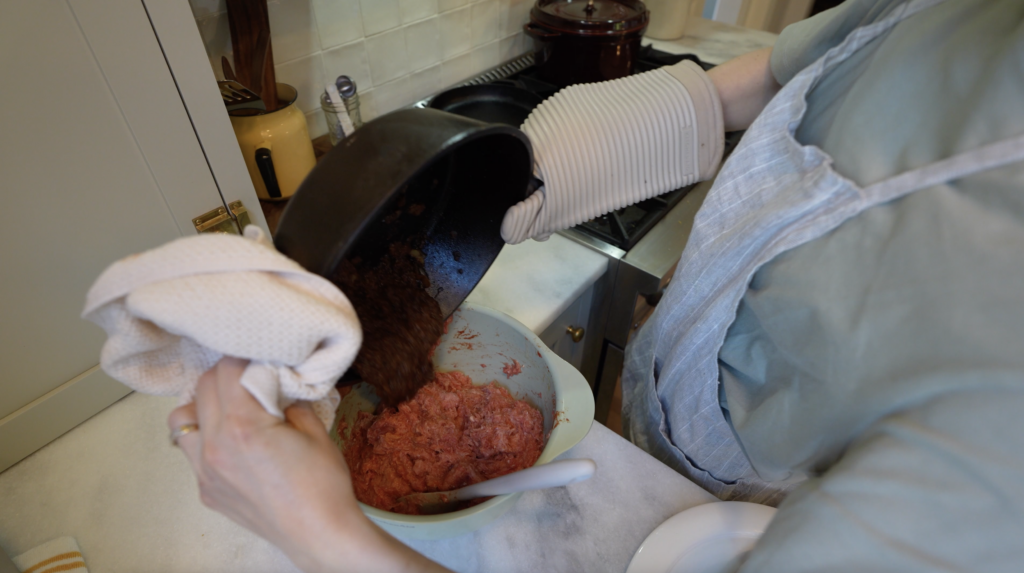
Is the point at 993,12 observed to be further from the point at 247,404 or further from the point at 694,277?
the point at 247,404

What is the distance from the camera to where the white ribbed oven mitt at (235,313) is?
302mm

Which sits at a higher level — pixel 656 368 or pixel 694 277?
pixel 694 277

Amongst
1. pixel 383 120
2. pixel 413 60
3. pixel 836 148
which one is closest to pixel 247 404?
pixel 383 120

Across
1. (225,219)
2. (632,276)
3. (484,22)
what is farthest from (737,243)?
(484,22)

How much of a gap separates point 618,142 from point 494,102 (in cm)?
44

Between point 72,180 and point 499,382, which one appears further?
point 499,382

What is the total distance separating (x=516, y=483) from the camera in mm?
459

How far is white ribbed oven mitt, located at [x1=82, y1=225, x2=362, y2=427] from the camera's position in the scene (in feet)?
0.99

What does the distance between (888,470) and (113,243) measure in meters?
0.73

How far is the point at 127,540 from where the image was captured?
55cm

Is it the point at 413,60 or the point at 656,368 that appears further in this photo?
the point at 413,60

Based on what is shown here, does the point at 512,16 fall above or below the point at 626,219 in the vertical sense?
above

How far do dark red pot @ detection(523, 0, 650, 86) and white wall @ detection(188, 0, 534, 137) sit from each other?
137 mm

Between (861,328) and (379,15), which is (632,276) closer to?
(861,328)
